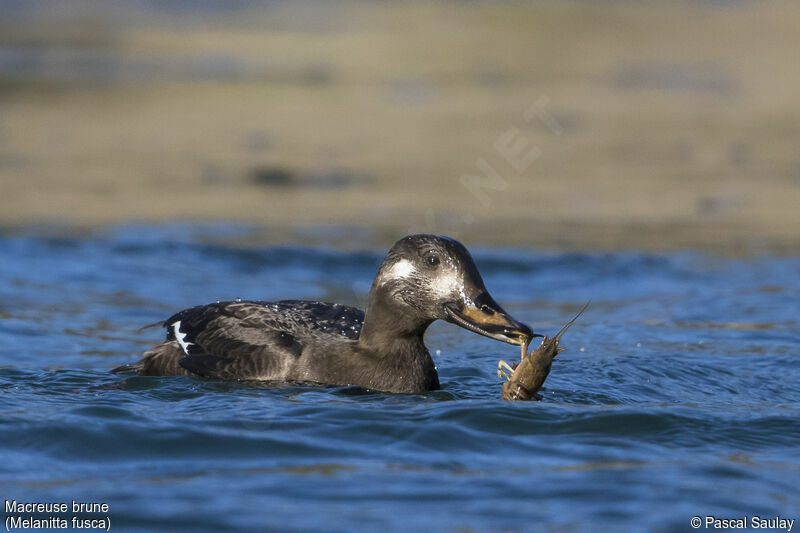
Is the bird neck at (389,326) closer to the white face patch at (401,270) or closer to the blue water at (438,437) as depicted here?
the white face patch at (401,270)

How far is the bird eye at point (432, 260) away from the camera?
659 centimetres

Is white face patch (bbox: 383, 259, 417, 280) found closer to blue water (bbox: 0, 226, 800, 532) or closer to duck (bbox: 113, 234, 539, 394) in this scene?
duck (bbox: 113, 234, 539, 394)

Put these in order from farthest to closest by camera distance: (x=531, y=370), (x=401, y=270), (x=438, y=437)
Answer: (x=401, y=270), (x=531, y=370), (x=438, y=437)

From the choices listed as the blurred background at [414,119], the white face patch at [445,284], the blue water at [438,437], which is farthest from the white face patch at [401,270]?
the blurred background at [414,119]

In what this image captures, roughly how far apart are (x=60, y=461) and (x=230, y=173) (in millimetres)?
10601

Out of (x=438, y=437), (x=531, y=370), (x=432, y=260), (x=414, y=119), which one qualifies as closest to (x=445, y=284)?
(x=432, y=260)

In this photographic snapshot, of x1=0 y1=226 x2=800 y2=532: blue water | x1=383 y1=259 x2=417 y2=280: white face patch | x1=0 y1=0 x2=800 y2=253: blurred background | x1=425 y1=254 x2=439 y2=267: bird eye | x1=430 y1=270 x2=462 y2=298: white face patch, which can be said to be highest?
x1=0 y1=0 x2=800 y2=253: blurred background

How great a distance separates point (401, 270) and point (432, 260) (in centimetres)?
19

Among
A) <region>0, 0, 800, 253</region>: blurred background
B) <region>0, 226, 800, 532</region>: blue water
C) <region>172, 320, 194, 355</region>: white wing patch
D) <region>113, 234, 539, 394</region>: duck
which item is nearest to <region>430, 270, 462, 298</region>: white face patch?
<region>113, 234, 539, 394</region>: duck

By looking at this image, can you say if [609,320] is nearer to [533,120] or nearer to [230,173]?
[230,173]

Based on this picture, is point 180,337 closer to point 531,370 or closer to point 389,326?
point 389,326

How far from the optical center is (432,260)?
6605 mm

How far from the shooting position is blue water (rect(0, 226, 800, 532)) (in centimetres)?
520

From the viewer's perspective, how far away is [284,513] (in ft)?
16.8
